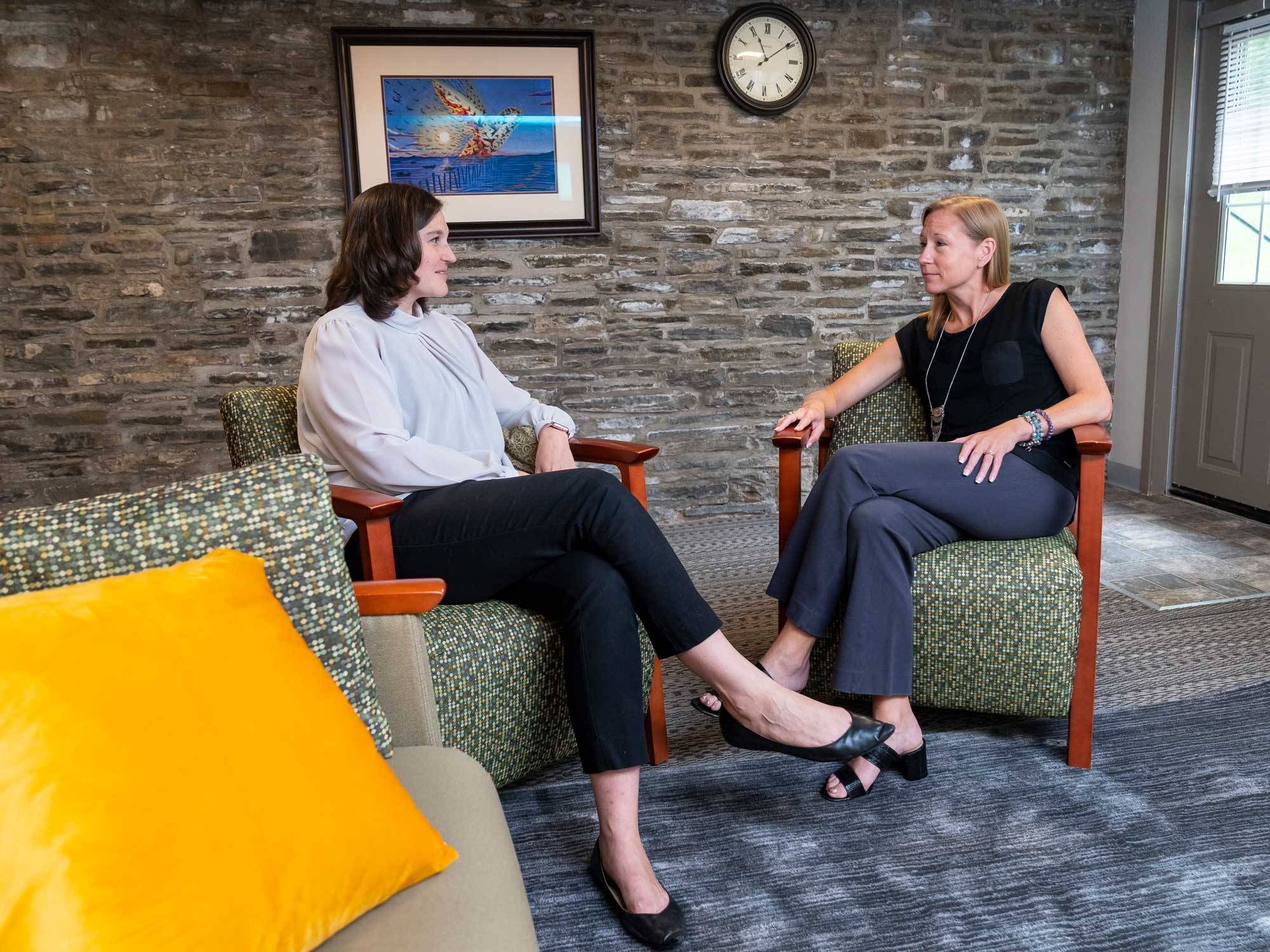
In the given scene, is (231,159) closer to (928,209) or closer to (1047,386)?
(928,209)

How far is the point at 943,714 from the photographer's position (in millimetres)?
2303

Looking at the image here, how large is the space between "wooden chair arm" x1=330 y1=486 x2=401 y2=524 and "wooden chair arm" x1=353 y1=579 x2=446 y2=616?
390mm

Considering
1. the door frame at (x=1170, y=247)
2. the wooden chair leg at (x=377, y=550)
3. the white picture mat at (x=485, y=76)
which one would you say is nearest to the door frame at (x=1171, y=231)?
the door frame at (x=1170, y=247)

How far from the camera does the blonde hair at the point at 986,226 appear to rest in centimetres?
231

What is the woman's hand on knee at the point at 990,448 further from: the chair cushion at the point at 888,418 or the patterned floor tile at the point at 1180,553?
the patterned floor tile at the point at 1180,553

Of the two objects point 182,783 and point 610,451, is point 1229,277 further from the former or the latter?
point 182,783

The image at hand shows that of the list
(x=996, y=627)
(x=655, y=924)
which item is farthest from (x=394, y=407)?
(x=996, y=627)

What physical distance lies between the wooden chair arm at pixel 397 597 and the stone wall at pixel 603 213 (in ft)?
8.70

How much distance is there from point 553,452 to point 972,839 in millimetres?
1143

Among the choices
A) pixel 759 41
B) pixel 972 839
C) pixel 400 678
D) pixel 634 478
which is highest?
pixel 759 41

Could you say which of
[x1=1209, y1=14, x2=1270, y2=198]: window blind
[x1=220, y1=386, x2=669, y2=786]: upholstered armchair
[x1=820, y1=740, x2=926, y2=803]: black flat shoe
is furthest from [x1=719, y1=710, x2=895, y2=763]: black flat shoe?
[x1=1209, y1=14, x2=1270, y2=198]: window blind

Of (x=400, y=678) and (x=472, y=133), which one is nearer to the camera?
(x=400, y=678)

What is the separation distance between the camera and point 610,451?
2.20 m

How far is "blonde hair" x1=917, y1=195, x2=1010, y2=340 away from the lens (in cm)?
231
